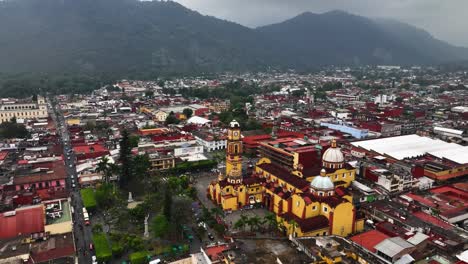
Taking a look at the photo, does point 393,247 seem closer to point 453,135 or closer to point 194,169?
point 194,169

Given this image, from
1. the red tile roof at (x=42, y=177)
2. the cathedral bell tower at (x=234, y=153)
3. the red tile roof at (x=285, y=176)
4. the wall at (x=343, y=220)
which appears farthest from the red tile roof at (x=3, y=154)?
the wall at (x=343, y=220)

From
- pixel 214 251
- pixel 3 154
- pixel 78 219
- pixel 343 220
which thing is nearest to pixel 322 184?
pixel 343 220

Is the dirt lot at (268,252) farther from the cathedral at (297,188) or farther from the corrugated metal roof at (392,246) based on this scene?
the corrugated metal roof at (392,246)

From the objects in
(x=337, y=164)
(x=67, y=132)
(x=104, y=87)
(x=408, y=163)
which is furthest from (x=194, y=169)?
(x=104, y=87)

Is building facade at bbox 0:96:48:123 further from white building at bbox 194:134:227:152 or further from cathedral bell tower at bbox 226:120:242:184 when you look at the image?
cathedral bell tower at bbox 226:120:242:184

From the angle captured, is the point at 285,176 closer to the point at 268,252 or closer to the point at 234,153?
the point at 234,153

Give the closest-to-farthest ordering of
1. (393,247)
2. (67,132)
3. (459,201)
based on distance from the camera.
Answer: (393,247)
(459,201)
(67,132)
